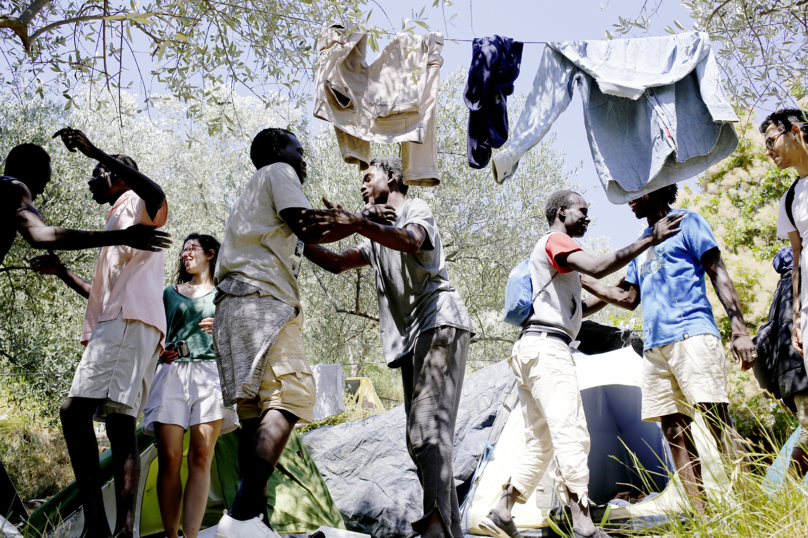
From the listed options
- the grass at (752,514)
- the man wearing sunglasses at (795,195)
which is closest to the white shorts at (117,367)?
the grass at (752,514)

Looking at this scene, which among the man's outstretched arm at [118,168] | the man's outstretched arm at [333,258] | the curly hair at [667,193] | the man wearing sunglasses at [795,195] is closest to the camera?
the man's outstretched arm at [118,168]

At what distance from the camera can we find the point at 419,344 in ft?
8.46

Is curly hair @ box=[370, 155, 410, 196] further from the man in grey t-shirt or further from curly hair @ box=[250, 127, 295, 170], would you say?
curly hair @ box=[250, 127, 295, 170]

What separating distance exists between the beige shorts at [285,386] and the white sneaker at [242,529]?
1.20ft

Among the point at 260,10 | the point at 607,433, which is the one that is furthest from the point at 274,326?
the point at 607,433

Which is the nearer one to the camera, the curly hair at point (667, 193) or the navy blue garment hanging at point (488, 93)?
the curly hair at point (667, 193)

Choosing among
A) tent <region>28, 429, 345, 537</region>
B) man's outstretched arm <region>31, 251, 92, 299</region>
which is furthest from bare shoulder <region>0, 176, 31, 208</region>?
tent <region>28, 429, 345, 537</region>

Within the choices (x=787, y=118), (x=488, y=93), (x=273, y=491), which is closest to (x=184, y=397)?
(x=273, y=491)

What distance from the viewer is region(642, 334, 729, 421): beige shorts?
281 cm

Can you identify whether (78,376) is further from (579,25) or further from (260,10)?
(579,25)

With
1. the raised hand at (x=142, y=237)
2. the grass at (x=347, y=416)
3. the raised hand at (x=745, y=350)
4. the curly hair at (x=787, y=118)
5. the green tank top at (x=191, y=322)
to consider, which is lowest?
the grass at (x=347, y=416)

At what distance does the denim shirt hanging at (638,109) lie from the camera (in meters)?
3.15

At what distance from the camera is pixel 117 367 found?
2.58 metres

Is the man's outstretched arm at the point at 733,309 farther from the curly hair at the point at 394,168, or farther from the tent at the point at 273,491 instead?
the tent at the point at 273,491
